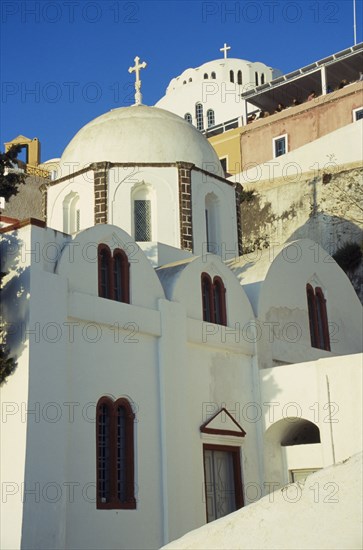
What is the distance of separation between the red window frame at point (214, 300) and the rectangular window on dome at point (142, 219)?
3.09 metres

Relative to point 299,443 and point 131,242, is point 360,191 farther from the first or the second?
point 131,242

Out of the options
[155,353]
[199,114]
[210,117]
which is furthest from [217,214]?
[199,114]

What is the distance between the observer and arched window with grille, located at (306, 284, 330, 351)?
2189cm

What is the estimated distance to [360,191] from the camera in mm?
33094

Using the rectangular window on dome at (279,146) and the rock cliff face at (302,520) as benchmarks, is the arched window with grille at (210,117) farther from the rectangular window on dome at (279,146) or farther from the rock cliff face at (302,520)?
the rock cliff face at (302,520)

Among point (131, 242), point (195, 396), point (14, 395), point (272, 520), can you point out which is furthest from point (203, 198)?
point (272, 520)

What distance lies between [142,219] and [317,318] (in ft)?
18.3

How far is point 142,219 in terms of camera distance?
2186cm

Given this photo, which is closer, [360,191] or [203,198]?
[203,198]

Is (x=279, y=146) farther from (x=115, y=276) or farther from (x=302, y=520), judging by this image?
(x=302, y=520)

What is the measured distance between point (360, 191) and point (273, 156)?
7184 mm

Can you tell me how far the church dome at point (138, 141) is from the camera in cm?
2239

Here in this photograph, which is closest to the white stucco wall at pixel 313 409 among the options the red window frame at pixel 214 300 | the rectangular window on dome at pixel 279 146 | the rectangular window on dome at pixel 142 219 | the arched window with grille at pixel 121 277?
the red window frame at pixel 214 300

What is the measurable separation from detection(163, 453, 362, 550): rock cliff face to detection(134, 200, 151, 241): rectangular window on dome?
15337 mm
